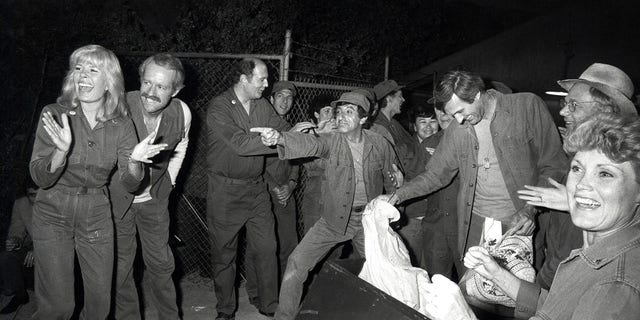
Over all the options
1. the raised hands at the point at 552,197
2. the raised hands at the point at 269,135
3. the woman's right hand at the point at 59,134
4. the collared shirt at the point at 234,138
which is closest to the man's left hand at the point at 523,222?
the raised hands at the point at 552,197

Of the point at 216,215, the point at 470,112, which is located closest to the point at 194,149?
the point at 216,215

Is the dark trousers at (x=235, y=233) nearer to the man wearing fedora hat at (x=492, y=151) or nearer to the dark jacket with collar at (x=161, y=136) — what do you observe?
the dark jacket with collar at (x=161, y=136)

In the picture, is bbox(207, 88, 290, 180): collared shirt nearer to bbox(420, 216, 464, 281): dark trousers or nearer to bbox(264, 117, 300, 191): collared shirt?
bbox(264, 117, 300, 191): collared shirt

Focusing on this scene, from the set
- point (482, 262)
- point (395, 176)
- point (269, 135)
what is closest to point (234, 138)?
point (269, 135)

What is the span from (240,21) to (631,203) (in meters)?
6.62

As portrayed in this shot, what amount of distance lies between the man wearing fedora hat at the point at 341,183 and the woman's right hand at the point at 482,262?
2.08 metres

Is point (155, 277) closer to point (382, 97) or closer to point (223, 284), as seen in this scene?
point (223, 284)

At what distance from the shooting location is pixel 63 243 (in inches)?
126

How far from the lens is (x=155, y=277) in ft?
13.4

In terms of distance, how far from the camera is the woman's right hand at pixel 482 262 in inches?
86.2

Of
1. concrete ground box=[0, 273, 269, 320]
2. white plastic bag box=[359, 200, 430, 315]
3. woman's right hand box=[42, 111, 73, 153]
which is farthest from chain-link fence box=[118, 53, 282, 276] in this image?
white plastic bag box=[359, 200, 430, 315]

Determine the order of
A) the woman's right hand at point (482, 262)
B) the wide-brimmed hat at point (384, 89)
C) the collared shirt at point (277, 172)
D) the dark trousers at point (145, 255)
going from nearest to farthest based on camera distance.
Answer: the woman's right hand at point (482, 262), the dark trousers at point (145, 255), the collared shirt at point (277, 172), the wide-brimmed hat at point (384, 89)

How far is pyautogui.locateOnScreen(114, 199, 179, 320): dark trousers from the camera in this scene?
Result: 12.6 ft

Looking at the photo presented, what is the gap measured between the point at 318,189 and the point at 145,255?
1.79 meters
